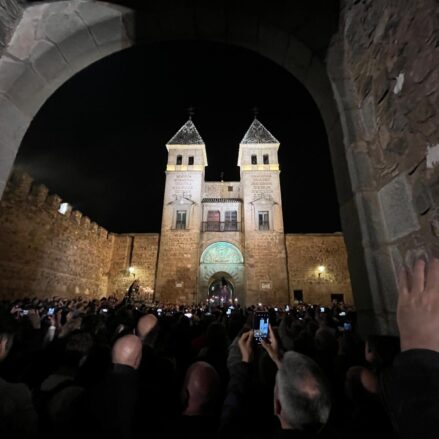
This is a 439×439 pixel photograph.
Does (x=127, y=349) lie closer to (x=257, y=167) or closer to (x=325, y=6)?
(x=325, y=6)

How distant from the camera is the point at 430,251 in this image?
1.43 metres

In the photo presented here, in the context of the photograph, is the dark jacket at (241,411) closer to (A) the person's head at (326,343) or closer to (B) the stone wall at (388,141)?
(B) the stone wall at (388,141)

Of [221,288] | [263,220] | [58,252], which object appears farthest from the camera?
[221,288]

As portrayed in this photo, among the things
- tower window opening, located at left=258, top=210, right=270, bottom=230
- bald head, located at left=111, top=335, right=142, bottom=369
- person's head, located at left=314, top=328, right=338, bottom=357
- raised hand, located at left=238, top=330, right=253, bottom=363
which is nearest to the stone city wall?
tower window opening, located at left=258, top=210, right=270, bottom=230

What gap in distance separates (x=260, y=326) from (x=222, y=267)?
15340mm

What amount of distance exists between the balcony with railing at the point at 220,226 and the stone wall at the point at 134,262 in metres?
4.06

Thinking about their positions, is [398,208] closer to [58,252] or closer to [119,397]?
[119,397]

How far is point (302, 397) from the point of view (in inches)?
42.6

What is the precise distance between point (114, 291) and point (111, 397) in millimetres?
18895

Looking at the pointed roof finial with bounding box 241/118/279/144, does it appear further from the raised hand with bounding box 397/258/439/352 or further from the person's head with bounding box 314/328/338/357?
the raised hand with bounding box 397/258/439/352

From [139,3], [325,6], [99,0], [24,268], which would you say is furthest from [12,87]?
[24,268]

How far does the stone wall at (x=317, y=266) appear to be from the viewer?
17375 millimetres

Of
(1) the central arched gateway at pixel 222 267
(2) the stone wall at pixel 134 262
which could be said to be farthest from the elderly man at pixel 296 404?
(2) the stone wall at pixel 134 262

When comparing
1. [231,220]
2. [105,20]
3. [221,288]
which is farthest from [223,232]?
[105,20]
